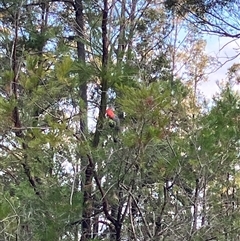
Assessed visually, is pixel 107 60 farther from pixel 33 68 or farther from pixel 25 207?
pixel 25 207

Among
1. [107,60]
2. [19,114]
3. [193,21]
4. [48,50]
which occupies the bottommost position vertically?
[19,114]

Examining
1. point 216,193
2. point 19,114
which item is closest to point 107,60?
point 19,114

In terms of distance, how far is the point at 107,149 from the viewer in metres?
3.27

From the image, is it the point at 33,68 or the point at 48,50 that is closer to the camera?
the point at 33,68

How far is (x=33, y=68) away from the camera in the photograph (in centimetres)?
295

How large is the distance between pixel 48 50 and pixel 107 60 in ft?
3.44

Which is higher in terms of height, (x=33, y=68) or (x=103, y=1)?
(x=103, y=1)

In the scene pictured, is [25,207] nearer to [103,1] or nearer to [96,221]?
[96,221]

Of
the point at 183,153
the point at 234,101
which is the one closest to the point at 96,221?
the point at 183,153

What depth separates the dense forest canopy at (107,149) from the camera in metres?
2.86

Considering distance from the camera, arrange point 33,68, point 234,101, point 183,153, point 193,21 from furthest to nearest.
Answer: point 193,21, point 234,101, point 183,153, point 33,68

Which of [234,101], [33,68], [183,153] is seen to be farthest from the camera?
[234,101]

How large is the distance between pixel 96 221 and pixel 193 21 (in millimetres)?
3213

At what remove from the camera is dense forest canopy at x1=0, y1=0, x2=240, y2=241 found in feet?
9.39
